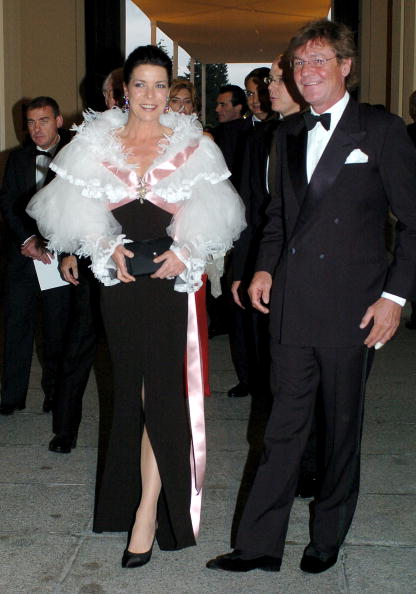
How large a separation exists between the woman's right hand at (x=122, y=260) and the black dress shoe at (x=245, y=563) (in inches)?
44.7

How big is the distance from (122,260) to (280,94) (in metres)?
1.44

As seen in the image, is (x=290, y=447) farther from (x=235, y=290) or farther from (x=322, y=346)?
(x=235, y=290)

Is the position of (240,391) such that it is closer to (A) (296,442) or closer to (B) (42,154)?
(B) (42,154)

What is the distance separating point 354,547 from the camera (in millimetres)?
3656

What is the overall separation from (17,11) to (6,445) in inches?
244

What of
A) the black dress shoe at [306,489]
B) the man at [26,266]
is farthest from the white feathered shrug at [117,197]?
the man at [26,266]

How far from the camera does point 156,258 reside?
340cm

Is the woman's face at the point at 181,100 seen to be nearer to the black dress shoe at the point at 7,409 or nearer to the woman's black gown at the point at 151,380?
the black dress shoe at the point at 7,409

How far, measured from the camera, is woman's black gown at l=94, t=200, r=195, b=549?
3486mm

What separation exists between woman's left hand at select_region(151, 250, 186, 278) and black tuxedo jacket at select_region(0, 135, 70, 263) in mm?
2242

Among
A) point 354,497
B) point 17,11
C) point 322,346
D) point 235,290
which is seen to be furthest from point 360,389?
point 17,11

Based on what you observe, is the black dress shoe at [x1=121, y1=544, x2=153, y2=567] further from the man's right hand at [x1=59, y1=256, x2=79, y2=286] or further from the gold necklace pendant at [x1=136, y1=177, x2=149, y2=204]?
the man's right hand at [x1=59, y1=256, x2=79, y2=286]

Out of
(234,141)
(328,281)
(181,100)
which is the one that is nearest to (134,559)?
(328,281)

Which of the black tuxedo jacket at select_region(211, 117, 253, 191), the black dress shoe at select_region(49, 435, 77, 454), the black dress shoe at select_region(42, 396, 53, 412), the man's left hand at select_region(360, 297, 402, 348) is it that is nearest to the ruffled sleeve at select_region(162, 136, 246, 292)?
the man's left hand at select_region(360, 297, 402, 348)
